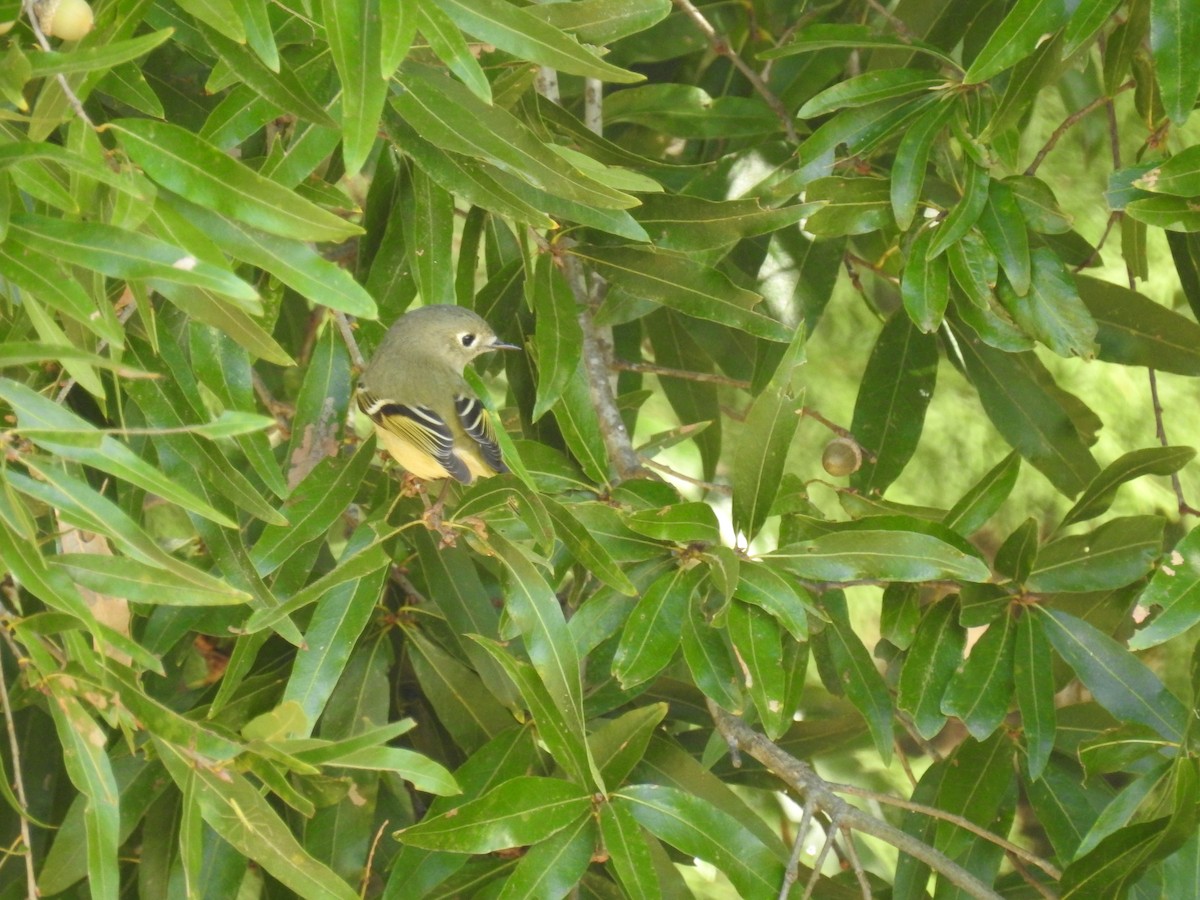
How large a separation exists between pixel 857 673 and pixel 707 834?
0.42 meters

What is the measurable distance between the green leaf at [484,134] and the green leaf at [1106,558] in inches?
38.2

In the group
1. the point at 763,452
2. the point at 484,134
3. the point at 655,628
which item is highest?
the point at 484,134

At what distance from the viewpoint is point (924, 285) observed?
7.22 ft

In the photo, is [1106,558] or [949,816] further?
[1106,558]

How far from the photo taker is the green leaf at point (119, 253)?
4.22ft

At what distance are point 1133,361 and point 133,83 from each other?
1.81 metres

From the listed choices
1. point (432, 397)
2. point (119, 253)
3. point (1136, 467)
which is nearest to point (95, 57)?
point (119, 253)

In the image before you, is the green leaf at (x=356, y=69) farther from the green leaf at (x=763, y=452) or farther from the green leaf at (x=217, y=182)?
the green leaf at (x=763, y=452)

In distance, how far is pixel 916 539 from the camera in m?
1.97

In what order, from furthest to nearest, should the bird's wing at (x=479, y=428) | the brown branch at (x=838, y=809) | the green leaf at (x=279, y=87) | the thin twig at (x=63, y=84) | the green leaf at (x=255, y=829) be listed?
the bird's wing at (x=479, y=428), the brown branch at (x=838, y=809), the green leaf at (x=255, y=829), the green leaf at (x=279, y=87), the thin twig at (x=63, y=84)

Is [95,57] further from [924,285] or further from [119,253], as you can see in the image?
[924,285]

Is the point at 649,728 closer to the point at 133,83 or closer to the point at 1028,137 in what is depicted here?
the point at 133,83

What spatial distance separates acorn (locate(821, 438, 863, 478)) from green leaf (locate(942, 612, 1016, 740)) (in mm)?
461

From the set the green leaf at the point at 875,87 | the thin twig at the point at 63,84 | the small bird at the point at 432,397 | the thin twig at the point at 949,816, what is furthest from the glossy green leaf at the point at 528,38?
the thin twig at the point at 949,816
